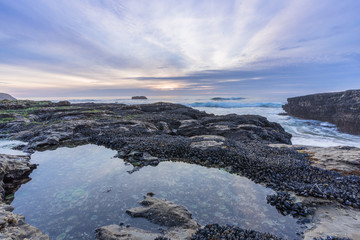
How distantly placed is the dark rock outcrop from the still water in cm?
3495

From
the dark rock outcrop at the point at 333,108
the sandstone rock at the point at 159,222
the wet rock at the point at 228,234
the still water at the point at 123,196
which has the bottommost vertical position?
the still water at the point at 123,196

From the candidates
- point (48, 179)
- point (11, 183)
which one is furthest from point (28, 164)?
point (48, 179)

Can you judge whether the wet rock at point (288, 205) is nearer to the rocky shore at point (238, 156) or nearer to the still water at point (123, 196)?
the rocky shore at point (238, 156)

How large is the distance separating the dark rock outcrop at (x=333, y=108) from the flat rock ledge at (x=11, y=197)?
135 feet

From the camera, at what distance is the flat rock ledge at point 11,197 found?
376cm

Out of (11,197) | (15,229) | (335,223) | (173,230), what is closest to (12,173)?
(11,197)

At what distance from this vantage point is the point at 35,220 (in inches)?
189

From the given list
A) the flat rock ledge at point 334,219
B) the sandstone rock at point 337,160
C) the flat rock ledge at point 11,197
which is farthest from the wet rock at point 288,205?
the flat rock ledge at point 11,197

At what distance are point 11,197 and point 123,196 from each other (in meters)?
4.05

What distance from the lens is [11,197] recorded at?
5.95 m

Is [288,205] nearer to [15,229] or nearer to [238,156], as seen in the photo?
[238,156]

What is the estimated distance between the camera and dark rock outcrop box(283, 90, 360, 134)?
30.9m

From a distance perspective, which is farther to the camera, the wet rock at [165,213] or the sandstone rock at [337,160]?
the sandstone rock at [337,160]

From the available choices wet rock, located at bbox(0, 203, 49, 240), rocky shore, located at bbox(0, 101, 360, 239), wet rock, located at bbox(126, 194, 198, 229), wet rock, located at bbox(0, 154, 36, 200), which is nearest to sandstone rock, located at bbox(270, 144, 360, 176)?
rocky shore, located at bbox(0, 101, 360, 239)
